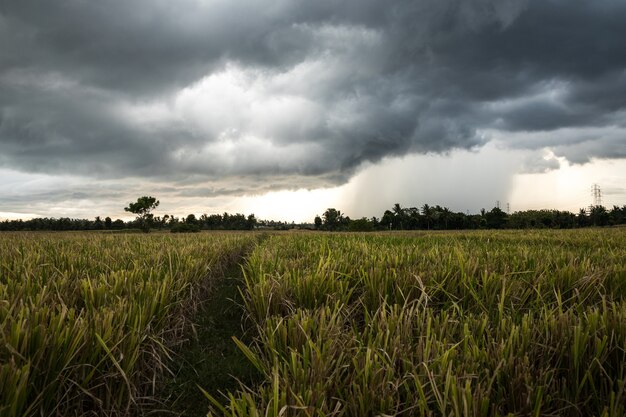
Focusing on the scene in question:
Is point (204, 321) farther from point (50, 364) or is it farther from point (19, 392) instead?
point (19, 392)

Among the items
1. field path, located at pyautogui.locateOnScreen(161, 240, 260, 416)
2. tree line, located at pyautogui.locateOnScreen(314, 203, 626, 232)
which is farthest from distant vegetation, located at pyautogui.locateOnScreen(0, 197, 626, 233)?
field path, located at pyautogui.locateOnScreen(161, 240, 260, 416)

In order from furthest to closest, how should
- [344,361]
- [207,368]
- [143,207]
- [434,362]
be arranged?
[143,207] < [207,368] < [344,361] < [434,362]

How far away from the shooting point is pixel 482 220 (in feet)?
363

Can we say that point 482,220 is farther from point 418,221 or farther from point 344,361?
point 344,361

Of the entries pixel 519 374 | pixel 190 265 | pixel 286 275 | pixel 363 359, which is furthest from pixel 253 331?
pixel 519 374

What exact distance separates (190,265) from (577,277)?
16.8ft

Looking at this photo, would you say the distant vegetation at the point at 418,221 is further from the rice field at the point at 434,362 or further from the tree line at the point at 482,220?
the rice field at the point at 434,362

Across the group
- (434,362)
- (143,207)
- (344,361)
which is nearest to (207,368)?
(344,361)

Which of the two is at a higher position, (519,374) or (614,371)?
(519,374)

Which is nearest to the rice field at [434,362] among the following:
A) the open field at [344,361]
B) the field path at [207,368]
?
the open field at [344,361]

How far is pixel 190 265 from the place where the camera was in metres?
5.31

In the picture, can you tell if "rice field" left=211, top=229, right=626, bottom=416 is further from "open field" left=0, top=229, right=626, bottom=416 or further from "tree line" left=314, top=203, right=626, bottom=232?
"tree line" left=314, top=203, right=626, bottom=232

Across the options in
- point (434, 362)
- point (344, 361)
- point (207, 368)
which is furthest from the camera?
point (207, 368)

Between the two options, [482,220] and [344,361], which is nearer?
[344,361]
